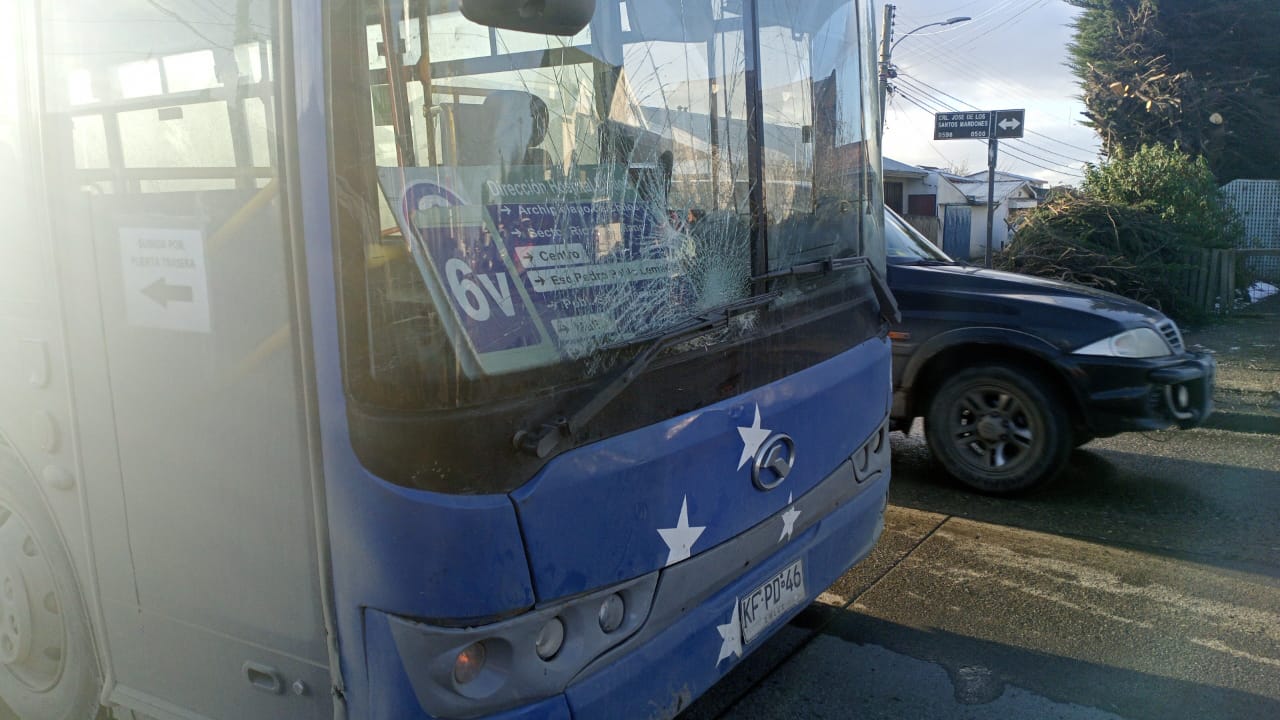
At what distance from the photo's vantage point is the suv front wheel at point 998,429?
5.53 metres

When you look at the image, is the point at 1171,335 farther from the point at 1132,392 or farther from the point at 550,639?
the point at 550,639

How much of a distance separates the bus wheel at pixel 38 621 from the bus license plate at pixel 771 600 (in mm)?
1973

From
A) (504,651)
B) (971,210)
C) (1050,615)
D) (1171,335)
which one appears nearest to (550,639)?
(504,651)

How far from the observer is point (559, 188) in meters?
2.37

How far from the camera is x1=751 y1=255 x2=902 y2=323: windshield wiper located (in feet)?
10.0

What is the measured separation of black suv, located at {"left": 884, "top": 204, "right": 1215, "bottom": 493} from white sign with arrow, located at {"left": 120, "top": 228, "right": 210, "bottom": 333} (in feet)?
14.8

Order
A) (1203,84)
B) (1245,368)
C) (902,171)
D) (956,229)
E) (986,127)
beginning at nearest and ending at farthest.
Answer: (1245,368)
(986,127)
(956,229)
(1203,84)
(902,171)

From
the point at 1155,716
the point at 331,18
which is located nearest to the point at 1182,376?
the point at 1155,716

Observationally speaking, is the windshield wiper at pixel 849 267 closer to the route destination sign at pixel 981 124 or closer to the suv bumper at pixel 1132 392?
the suv bumper at pixel 1132 392

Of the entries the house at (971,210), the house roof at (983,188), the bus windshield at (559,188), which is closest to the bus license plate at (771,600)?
the bus windshield at (559,188)

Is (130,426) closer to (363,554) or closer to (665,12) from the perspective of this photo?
(363,554)

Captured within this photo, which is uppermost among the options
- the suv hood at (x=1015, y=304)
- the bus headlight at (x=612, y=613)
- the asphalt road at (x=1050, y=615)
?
the suv hood at (x=1015, y=304)

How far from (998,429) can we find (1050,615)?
173 centimetres

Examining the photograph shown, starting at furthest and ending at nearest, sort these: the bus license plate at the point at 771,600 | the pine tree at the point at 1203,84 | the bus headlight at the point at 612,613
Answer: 1. the pine tree at the point at 1203,84
2. the bus license plate at the point at 771,600
3. the bus headlight at the point at 612,613
